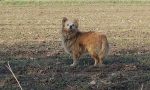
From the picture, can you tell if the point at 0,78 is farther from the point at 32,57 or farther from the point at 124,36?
the point at 124,36

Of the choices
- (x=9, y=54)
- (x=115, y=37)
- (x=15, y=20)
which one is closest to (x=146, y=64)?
(x=9, y=54)

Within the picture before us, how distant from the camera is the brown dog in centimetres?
1098

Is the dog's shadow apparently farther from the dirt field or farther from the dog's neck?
the dog's neck

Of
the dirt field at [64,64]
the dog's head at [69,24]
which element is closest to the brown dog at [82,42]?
the dog's head at [69,24]

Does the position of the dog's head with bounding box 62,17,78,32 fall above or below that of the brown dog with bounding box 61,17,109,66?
above

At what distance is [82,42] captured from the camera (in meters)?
11.2

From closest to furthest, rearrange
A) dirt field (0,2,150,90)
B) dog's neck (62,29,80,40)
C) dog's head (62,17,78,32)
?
dirt field (0,2,150,90) → dog's head (62,17,78,32) → dog's neck (62,29,80,40)

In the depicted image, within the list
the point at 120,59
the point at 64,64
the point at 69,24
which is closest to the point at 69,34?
the point at 69,24

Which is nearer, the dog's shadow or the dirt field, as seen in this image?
the dirt field

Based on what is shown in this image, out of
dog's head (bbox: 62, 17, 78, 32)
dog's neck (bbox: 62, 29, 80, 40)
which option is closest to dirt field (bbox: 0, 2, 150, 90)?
dog's neck (bbox: 62, 29, 80, 40)

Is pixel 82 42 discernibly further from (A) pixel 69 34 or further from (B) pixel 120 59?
(B) pixel 120 59

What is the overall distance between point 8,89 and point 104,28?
13.7 meters

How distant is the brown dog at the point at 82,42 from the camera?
10982mm

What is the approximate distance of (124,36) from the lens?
18.3 m
